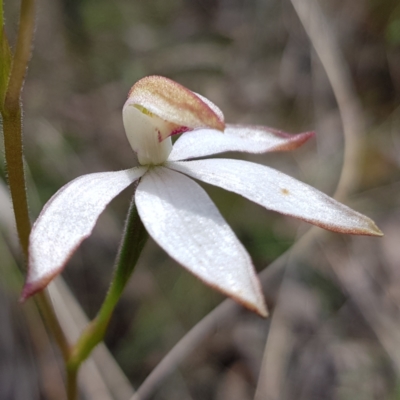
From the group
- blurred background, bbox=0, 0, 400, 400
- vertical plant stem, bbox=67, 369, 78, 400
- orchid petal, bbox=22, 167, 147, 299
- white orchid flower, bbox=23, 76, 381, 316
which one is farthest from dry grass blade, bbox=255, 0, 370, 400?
orchid petal, bbox=22, 167, 147, 299

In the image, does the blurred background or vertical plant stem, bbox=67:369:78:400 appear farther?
the blurred background

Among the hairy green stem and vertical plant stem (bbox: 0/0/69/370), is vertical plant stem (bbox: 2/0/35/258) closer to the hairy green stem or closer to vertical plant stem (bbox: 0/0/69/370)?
vertical plant stem (bbox: 0/0/69/370)

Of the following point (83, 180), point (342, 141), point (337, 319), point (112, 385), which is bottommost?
point (337, 319)

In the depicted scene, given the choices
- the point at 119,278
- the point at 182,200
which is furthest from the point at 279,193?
the point at 119,278

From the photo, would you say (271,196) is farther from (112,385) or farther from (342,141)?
(342,141)

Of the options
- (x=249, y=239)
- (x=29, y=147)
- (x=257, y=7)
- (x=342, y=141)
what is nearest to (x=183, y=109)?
(x=249, y=239)

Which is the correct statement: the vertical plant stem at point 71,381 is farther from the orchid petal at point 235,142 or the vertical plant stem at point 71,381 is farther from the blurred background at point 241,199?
the blurred background at point 241,199

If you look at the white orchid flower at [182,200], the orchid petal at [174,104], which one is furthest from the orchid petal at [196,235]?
the orchid petal at [174,104]
